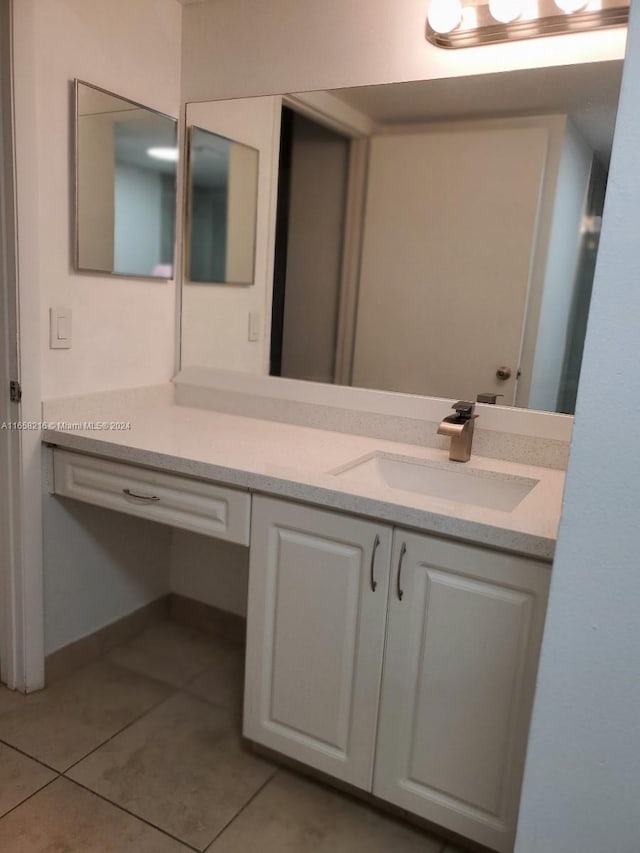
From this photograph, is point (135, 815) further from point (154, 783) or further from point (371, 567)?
point (371, 567)

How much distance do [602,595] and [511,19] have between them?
57.3 inches

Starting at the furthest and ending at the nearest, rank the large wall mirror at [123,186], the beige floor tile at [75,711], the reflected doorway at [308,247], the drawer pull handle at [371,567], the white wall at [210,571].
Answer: the white wall at [210,571] < the reflected doorway at [308,247] < the large wall mirror at [123,186] < the beige floor tile at [75,711] < the drawer pull handle at [371,567]

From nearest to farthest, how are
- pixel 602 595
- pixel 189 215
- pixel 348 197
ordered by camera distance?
pixel 602 595, pixel 348 197, pixel 189 215

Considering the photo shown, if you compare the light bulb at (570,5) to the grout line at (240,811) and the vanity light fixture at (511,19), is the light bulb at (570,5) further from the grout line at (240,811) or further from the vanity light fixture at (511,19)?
the grout line at (240,811)

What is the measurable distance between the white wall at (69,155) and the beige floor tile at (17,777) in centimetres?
100

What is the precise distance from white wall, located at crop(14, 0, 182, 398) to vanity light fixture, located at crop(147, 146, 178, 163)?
12cm

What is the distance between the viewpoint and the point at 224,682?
7.17 ft

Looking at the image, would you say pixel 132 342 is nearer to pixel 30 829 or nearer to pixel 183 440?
Result: pixel 183 440

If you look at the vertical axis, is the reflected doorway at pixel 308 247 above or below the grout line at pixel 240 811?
above

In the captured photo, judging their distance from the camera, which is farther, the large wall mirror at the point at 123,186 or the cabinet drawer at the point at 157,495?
the large wall mirror at the point at 123,186

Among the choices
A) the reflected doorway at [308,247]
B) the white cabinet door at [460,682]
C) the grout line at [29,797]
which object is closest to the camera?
the white cabinet door at [460,682]

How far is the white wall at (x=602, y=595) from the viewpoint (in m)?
0.90

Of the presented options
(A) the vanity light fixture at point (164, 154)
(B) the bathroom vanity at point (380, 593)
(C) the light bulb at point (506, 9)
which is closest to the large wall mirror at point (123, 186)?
(A) the vanity light fixture at point (164, 154)

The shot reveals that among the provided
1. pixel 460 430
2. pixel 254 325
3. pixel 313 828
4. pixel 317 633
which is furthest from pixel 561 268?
pixel 313 828
